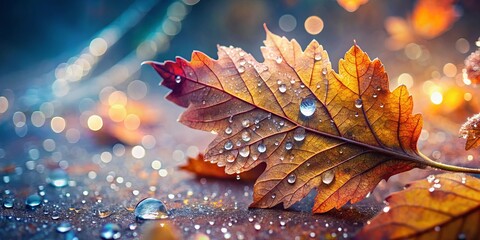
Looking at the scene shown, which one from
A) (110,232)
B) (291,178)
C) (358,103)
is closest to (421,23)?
(358,103)

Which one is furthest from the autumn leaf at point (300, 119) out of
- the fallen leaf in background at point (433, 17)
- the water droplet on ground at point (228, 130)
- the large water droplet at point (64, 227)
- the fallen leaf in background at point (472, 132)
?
the fallen leaf in background at point (433, 17)

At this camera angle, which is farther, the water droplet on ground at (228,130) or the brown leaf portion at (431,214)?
the water droplet on ground at (228,130)

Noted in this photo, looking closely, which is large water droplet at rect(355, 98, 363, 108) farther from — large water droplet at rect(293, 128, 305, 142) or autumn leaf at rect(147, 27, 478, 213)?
large water droplet at rect(293, 128, 305, 142)

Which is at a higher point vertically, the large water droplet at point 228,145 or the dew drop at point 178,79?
the dew drop at point 178,79

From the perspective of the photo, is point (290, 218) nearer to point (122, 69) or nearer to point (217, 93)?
point (217, 93)

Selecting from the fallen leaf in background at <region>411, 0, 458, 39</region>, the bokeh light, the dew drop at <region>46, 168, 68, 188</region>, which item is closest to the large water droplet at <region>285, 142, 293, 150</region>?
the dew drop at <region>46, 168, 68, 188</region>

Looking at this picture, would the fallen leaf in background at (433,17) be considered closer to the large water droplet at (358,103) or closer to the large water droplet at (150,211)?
the large water droplet at (358,103)

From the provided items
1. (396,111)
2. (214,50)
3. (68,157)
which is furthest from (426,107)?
(214,50)
